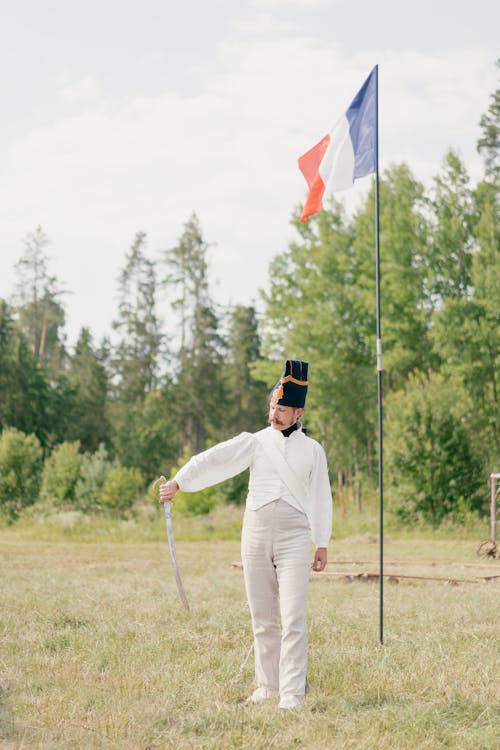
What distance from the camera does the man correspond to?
20.2 feet

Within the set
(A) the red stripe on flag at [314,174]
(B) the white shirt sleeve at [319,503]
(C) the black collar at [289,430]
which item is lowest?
(B) the white shirt sleeve at [319,503]

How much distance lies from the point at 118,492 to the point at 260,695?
23641 mm

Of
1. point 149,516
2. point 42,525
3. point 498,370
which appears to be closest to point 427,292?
point 498,370

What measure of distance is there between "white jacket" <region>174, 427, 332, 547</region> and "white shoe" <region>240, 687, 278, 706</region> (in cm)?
104

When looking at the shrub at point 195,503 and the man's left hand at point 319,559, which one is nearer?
the man's left hand at point 319,559

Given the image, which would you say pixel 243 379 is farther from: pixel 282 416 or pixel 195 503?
pixel 282 416

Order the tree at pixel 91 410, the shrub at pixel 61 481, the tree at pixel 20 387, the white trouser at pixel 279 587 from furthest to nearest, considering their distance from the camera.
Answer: the tree at pixel 91 410 < the tree at pixel 20 387 < the shrub at pixel 61 481 < the white trouser at pixel 279 587

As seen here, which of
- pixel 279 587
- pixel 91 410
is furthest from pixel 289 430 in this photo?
pixel 91 410

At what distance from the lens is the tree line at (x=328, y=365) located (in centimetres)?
2919

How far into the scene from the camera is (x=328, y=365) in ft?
123

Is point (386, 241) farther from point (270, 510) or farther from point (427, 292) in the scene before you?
point (270, 510)

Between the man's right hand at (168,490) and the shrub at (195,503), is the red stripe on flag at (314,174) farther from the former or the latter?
the shrub at (195,503)

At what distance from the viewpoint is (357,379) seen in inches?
1501

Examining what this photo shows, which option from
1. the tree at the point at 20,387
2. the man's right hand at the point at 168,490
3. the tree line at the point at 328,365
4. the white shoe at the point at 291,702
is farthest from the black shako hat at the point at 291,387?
Answer: the tree at the point at 20,387
